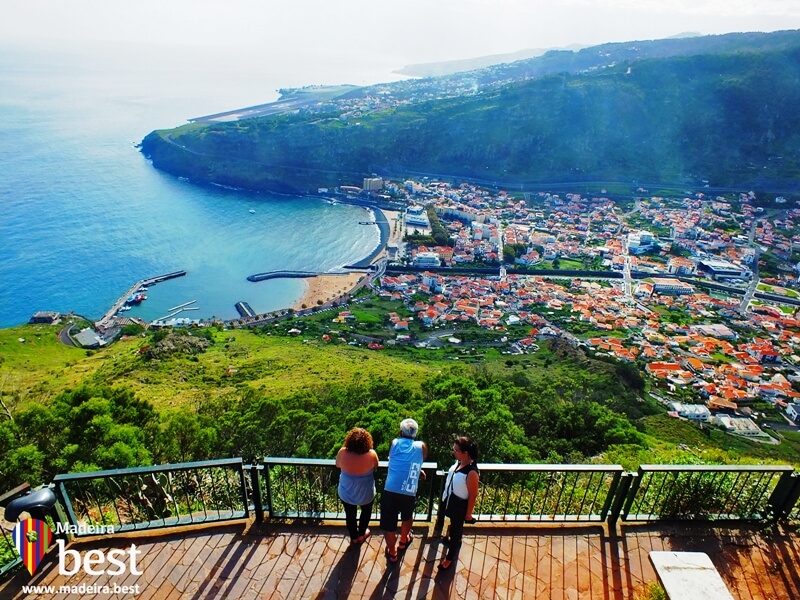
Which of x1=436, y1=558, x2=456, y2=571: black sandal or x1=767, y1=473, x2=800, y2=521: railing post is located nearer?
x1=436, y1=558, x2=456, y2=571: black sandal

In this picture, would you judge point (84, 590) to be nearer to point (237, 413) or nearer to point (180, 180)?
point (237, 413)

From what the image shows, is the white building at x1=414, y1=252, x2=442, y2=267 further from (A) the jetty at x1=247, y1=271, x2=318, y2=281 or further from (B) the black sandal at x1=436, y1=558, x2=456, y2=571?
(B) the black sandal at x1=436, y1=558, x2=456, y2=571

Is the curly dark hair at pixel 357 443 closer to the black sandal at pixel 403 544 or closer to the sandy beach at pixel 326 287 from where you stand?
the black sandal at pixel 403 544

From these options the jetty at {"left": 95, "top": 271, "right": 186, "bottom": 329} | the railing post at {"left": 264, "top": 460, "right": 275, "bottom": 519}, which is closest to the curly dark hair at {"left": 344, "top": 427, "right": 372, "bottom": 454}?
the railing post at {"left": 264, "top": 460, "right": 275, "bottom": 519}

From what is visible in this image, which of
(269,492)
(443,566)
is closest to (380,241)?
(269,492)

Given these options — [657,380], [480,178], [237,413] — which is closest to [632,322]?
[657,380]

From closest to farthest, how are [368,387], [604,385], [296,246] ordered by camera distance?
[368,387] → [604,385] → [296,246]

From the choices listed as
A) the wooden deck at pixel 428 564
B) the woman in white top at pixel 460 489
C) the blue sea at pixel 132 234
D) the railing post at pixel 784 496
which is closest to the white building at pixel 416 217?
the blue sea at pixel 132 234

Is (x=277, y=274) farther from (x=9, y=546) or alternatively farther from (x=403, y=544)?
(x=403, y=544)
